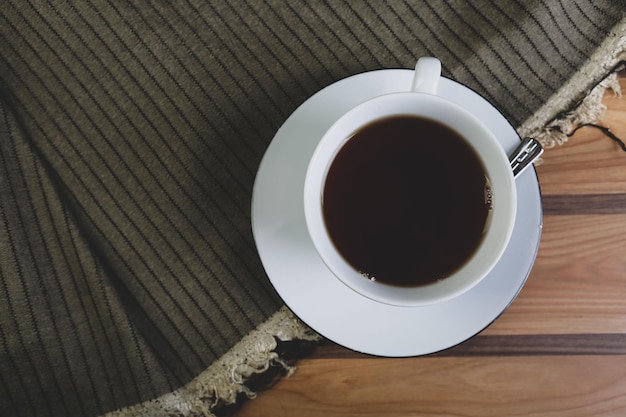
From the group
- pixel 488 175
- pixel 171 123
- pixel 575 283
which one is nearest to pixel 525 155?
pixel 488 175

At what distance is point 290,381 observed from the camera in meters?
0.76

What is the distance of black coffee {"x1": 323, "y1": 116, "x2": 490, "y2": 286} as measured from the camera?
0.65 m

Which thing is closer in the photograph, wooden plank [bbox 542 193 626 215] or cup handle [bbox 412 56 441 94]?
cup handle [bbox 412 56 441 94]

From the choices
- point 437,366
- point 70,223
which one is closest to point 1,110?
point 70,223

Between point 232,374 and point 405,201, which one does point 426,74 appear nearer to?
point 405,201

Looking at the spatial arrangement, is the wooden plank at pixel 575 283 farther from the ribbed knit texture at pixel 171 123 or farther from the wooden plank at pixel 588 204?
the ribbed knit texture at pixel 171 123

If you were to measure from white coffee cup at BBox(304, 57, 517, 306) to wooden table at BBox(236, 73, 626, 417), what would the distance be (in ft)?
0.53

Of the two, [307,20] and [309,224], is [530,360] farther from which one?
[307,20]

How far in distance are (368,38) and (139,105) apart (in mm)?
270

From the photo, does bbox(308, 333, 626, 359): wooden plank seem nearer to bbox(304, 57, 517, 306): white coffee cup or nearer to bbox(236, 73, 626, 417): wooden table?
bbox(236, 73, 626, 417): wooden table

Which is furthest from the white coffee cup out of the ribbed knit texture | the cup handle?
the ribbed knit texture

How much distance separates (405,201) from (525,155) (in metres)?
0.14

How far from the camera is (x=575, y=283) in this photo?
30.1 inches

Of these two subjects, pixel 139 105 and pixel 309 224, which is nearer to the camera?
pixel 309 224
